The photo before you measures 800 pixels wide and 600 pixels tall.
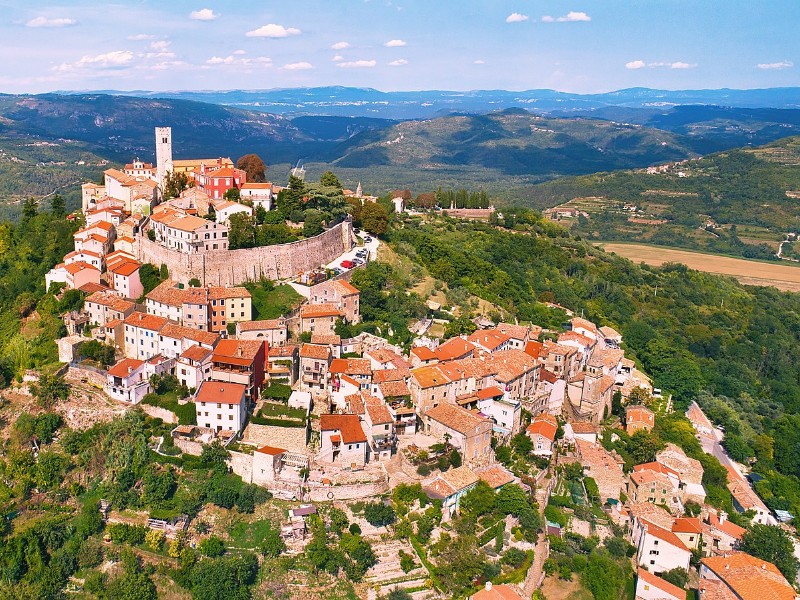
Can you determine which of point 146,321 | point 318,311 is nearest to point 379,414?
point 318,311

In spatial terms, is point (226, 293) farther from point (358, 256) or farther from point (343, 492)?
point (343, 492)

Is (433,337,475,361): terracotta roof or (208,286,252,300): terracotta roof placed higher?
(208,286,252,300): terracotta roof

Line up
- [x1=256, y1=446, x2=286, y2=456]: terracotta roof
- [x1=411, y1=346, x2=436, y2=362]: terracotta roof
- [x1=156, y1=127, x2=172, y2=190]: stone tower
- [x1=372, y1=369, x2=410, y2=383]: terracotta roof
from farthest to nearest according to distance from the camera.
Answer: [x1=156, y1=127, x2=172, y2=190]: stone tower < [x1=411, y1=346, x2=436, y2=362]: terracotta roof < [x1=372, y1=369, x2=410, y2=383]: terracotta roof < [x1=256, y1=446, x2=286, y2=456]: terracotta roof

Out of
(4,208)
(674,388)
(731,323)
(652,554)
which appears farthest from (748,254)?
(4,208)

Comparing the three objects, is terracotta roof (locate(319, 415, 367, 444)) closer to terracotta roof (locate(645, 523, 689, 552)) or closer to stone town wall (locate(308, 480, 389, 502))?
stone town wall (locate(308, 480, 389, 502))

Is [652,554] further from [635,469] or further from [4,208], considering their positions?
[4,208]

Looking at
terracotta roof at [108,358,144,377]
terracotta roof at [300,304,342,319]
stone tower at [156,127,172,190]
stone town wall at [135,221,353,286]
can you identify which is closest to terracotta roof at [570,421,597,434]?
terracotta roof at [300,304,342,319]
